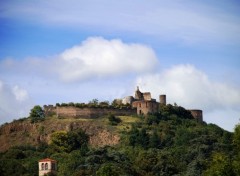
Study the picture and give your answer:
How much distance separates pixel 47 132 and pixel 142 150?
17510 millimetres

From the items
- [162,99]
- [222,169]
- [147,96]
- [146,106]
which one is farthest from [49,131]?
[222,169]

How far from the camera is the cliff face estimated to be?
127 meters

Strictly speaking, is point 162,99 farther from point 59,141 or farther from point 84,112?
point 59,141

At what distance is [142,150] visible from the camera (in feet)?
387

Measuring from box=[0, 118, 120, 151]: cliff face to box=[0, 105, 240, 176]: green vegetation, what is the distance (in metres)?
1.42

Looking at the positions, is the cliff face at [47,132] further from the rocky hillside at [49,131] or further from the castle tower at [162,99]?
the castle tower at [162,99]

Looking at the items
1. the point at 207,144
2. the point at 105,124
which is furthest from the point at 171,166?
the point at 105,124

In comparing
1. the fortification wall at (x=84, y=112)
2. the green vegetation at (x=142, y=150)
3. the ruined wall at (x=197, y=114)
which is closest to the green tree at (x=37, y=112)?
the fortification wall at (x=84, y=112)

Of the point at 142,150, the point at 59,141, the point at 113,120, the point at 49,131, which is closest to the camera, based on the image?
the point at 142,150

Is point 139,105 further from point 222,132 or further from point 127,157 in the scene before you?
point 127,157

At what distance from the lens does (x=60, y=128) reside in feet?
421

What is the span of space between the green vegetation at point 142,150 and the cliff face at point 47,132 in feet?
4.65

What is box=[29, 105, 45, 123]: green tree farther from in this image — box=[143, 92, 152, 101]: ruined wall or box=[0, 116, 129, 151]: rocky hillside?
box=[143, 92, 152, 101]: ruined wall

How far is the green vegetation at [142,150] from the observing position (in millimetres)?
105750
